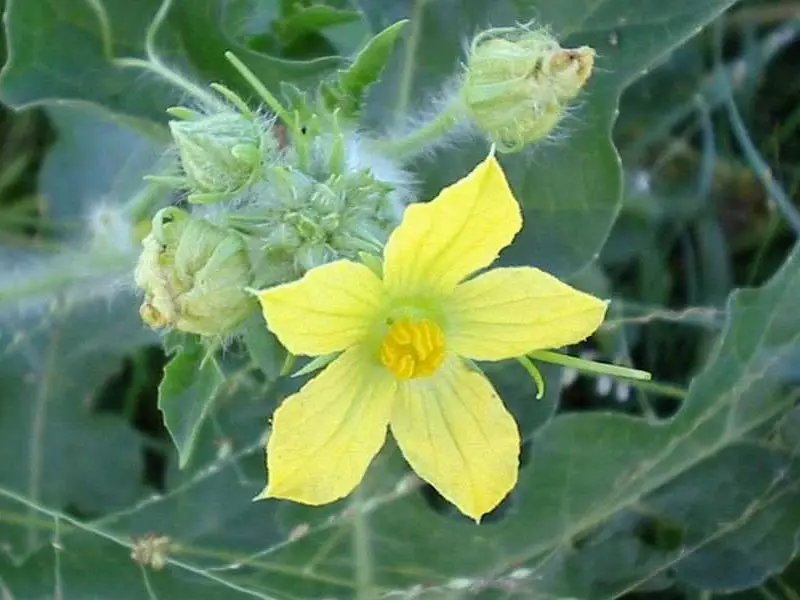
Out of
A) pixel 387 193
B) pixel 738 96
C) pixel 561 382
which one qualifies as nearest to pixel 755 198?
pixel 738 96

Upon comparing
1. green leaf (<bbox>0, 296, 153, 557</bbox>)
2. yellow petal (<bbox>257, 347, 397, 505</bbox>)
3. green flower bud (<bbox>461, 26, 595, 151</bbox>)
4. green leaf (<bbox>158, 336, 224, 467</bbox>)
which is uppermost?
green flower bud (<bbox>461, 26, 595, 151</bbox>)

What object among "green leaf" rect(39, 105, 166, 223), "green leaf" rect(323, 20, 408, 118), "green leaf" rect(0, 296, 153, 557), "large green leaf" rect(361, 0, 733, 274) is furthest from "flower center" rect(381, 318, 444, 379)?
"green leaf" rect(39, 105, 166, 223)

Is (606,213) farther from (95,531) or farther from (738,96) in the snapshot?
(95,531)

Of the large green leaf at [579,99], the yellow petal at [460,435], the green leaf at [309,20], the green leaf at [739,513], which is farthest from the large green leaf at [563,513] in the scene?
the green leaf at [309,20]

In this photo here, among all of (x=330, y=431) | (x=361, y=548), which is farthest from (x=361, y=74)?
(x=361, y=548)

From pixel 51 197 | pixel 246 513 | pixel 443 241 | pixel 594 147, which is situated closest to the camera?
pixel 443 241

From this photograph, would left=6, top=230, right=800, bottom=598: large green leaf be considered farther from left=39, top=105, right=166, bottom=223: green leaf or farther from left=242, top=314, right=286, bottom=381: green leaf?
left=39, top=105, right=166, bottom=223: green leaf
